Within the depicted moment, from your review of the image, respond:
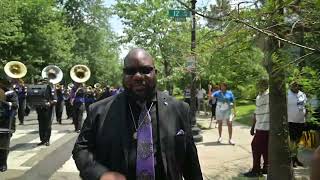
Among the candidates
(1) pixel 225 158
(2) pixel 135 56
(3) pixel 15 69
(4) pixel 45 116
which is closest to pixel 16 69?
(3) pixel 15 69

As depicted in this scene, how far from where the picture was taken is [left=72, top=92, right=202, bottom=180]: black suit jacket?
3.05m

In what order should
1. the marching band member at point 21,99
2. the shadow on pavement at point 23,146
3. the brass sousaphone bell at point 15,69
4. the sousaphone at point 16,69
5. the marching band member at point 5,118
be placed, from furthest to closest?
the sousaphone at point 16,69 < the brass sousaphone bell at point 15,69 < the marching band member at point 21,99 < the shadow on pavement at point 23,146 < the marching band member at point 5,118

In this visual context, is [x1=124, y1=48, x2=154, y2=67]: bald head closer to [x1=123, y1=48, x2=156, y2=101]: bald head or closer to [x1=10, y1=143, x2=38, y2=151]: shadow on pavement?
[x1=123, y1=48, x2=156, y2=101]: bald head

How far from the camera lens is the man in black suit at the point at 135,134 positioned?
3037 mm

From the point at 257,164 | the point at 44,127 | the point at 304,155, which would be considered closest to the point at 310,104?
the point at 257,164

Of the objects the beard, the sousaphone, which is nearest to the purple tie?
the beard

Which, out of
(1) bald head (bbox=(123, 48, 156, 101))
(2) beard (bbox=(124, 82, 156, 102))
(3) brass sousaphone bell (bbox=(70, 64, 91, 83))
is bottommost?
(2) beard (bbox=(124, 82, 156, 102))

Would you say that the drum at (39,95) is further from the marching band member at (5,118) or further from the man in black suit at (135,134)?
the man in black suit at (135,134)

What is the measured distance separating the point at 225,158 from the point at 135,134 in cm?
772

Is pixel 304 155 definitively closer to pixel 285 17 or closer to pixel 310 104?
pixel 310 104

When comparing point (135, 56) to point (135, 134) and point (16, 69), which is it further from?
point (16, 69)

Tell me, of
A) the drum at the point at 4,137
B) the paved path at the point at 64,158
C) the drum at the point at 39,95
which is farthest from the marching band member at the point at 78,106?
the drum at the point at 4,137

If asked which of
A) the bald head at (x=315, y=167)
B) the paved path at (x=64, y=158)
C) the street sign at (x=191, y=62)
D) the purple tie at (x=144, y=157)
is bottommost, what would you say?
the paved path at (x=64, y=158)

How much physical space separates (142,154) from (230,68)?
269 cm
